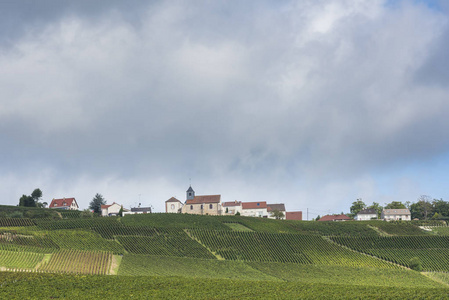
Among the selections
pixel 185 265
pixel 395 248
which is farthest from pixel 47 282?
pixel 395 248

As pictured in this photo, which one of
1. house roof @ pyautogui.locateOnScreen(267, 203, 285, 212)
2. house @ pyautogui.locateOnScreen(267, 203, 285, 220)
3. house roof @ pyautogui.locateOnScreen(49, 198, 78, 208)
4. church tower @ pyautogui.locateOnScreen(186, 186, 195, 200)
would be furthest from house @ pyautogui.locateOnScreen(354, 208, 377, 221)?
house roof @ pyautogui.locateOnScreen(49, 198, 78, 208)

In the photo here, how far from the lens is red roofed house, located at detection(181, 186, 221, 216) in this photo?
134600 millimetres

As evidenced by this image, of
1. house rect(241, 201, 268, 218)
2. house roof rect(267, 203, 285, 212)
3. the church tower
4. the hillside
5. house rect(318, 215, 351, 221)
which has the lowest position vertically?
the hillside

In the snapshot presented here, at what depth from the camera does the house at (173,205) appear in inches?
5536

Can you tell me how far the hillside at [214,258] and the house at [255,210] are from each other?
1370 inches

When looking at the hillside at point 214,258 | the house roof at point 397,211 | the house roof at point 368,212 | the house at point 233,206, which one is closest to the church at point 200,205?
the house at point 233,206

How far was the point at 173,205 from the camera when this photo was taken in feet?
464

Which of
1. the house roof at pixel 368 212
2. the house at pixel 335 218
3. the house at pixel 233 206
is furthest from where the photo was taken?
the house roof at pixel 368 212

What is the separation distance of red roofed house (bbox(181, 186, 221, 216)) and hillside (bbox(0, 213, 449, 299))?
20873 millimetres

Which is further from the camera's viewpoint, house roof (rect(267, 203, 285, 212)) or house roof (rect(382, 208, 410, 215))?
house roof (rect(382, 208, 410, 215))

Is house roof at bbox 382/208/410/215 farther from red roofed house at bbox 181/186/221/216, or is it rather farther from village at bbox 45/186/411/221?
red roofed house at bbox 181/186/221/216

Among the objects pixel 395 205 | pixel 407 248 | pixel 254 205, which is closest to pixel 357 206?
pixel 395 205

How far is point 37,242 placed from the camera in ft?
262

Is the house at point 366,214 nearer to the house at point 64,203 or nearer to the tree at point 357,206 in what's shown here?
the tree at point 357,206
